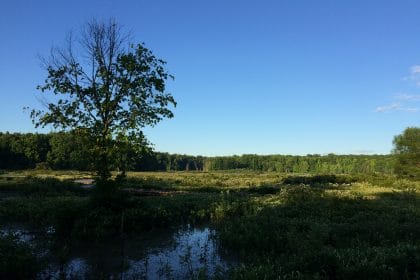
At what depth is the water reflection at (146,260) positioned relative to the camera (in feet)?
33.0

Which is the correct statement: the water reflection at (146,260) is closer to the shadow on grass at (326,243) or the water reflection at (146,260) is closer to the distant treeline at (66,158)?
the shadow on grass at (326,243)

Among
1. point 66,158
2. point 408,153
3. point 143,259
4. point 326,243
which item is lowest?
point 143,259

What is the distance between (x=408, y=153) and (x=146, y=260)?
77789mm

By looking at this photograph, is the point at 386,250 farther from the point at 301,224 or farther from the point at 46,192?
the point at 46,192

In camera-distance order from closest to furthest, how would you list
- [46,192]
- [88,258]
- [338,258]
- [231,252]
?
[338,258], [88,258], [231,252], [46,192]

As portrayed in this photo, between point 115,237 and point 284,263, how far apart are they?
7777mm

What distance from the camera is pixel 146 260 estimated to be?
11.6 metres

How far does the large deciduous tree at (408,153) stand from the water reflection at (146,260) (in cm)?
6865

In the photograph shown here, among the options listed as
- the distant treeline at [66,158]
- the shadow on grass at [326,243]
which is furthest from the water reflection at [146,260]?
the distant treeline at [66,158]

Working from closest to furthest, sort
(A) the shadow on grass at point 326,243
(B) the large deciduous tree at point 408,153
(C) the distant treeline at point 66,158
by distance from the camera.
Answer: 1. (A) the shadow on grass at point 326,243
2. (C) the distant treeline at point 66,158
3. (B) the large deciduous tree at point 408,153

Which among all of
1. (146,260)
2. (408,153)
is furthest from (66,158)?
(146,260)

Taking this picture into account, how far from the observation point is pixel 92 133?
17.2 metres

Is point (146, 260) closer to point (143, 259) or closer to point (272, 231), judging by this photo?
point (143, 259)

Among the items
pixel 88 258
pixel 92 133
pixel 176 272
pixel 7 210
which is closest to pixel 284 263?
pixel 176 272
